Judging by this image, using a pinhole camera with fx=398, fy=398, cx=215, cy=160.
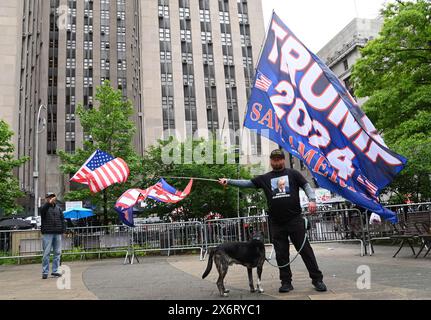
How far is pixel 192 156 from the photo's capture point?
75.7 ft

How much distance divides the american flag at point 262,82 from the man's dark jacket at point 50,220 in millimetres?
6513

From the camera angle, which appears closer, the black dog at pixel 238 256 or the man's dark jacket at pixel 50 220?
the black dog at pixel 238 256

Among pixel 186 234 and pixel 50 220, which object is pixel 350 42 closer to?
pixel 186 234

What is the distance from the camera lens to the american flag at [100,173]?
482 inches

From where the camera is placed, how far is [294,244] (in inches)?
235

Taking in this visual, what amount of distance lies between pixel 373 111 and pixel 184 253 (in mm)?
11461

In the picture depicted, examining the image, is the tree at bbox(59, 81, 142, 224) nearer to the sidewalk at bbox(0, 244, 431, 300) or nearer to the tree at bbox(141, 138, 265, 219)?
the tree at bbox(141, 138, 265, 219)

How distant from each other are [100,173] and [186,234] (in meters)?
4.43

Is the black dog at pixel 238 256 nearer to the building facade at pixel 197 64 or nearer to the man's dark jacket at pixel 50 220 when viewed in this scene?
the man's dark jacket at pixel 50 220

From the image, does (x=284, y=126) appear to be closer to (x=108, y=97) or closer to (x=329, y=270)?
(x=329, y=270)

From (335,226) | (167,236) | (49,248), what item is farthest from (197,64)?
(49,248)

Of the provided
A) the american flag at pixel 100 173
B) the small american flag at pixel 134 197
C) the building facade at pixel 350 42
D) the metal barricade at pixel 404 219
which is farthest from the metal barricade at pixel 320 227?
the building facade at pixel 350 42

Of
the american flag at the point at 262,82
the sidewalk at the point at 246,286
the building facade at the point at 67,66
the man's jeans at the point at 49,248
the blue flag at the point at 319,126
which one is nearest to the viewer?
the sidewalk at the point at 246,286

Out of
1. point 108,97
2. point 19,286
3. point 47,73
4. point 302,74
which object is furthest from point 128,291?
point 47,73
